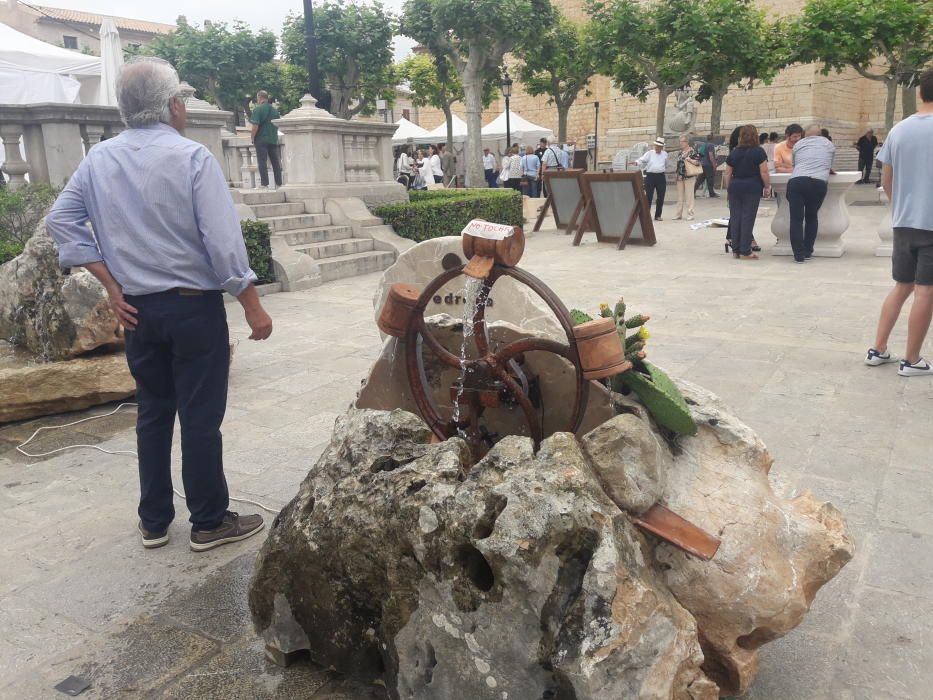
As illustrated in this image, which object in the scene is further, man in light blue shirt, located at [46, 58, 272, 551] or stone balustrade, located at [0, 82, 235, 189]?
stone balustrade, located at [0, 82, 235, 189]

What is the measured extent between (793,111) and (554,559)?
1282 inches

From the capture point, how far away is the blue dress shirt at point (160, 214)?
2785 millimetres

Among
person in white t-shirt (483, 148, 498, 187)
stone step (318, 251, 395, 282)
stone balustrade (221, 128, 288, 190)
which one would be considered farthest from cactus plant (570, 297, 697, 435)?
person in white t-shirt (483, 148, 498, 187)

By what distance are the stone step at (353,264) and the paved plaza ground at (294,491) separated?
2.49 metres

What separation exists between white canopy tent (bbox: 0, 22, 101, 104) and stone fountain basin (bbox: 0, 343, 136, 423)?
880cm

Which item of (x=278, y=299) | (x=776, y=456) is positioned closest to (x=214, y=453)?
(x=776, y=456)

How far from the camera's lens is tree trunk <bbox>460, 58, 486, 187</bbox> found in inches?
854

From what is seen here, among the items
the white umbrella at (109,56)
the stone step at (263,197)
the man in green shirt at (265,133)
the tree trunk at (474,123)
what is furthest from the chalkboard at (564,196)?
the tree trunk at (474,123)

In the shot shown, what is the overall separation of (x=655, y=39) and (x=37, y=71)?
52.1ft

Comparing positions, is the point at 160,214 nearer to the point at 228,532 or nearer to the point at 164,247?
the point at 164,247

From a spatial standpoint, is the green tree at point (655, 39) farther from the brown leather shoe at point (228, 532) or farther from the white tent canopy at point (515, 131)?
the brown leather shoe at point (228, 532)

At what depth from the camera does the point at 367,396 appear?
2703 millimetres

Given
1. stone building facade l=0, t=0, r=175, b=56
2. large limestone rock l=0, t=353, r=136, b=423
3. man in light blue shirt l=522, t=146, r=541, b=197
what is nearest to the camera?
large limestone rock l=0, t=353, r=136, b=423

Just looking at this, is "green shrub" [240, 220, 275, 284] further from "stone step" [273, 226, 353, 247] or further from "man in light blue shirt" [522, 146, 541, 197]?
"man in light blue shirt" [522, 146, 541, 197]
